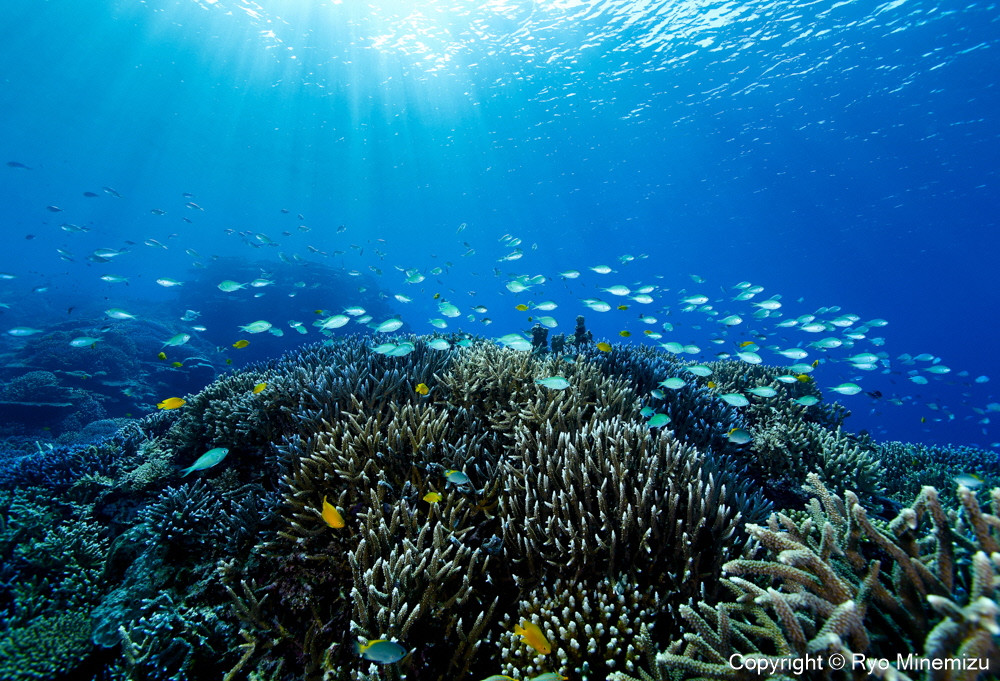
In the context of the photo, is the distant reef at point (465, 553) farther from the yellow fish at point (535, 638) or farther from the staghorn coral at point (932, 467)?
the staghorn coral at point (932, 467)

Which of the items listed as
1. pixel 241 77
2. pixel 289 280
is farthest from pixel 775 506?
pixel 241 77

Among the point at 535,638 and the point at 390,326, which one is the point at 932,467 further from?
the point at 390,326

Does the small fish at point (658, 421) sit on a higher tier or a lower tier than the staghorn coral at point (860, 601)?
higher

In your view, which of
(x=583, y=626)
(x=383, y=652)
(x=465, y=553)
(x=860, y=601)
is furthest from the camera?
(x=465, y=553)

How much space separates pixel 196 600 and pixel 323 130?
65570 mm

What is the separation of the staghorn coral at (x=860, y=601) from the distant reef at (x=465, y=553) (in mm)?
13

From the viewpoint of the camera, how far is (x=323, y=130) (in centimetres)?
5472

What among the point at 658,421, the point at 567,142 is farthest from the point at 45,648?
the point at 567,142

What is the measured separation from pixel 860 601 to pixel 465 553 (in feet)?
7.93

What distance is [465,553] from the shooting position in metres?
2.99

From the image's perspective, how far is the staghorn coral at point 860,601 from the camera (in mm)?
1472

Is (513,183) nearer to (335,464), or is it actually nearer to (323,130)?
(323,130)

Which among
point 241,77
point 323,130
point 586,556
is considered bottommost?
point 586,556

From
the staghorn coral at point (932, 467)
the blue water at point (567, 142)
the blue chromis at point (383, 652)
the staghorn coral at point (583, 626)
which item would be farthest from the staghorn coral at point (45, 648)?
the blue water at point (567, 142)
